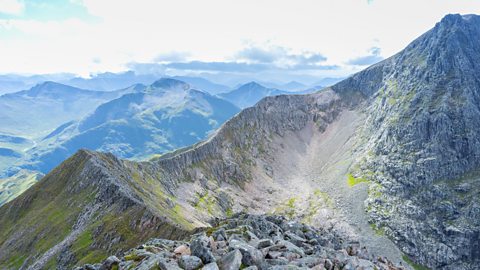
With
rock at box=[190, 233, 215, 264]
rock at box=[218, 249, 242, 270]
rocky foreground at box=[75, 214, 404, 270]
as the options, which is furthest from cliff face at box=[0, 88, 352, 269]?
rock at box=[218, 249, 242, 270]

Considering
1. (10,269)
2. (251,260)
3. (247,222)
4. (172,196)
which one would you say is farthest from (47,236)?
(251,260)

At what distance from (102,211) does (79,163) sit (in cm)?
4476

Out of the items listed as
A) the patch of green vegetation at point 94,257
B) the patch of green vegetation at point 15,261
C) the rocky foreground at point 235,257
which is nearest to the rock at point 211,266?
the rocky foreground at point 235,257

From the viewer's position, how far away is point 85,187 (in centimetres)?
13675

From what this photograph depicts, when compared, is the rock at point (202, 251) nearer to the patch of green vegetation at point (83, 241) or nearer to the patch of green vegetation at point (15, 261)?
the patch of green vegetation at point (83, 241)

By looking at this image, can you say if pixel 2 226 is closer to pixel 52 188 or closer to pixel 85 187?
pixel 52 188

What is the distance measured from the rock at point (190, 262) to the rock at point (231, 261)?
2.20 m

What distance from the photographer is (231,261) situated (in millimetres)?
36719

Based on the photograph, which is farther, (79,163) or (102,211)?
(79,163)

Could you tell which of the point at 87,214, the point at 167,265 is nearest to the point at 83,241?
the point at 87,214

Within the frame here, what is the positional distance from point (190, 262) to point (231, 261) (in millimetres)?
4109

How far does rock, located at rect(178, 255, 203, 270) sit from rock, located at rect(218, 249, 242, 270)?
7.22 feet

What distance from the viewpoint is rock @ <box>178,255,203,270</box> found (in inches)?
1426

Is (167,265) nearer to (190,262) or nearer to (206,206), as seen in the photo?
(190,262)
